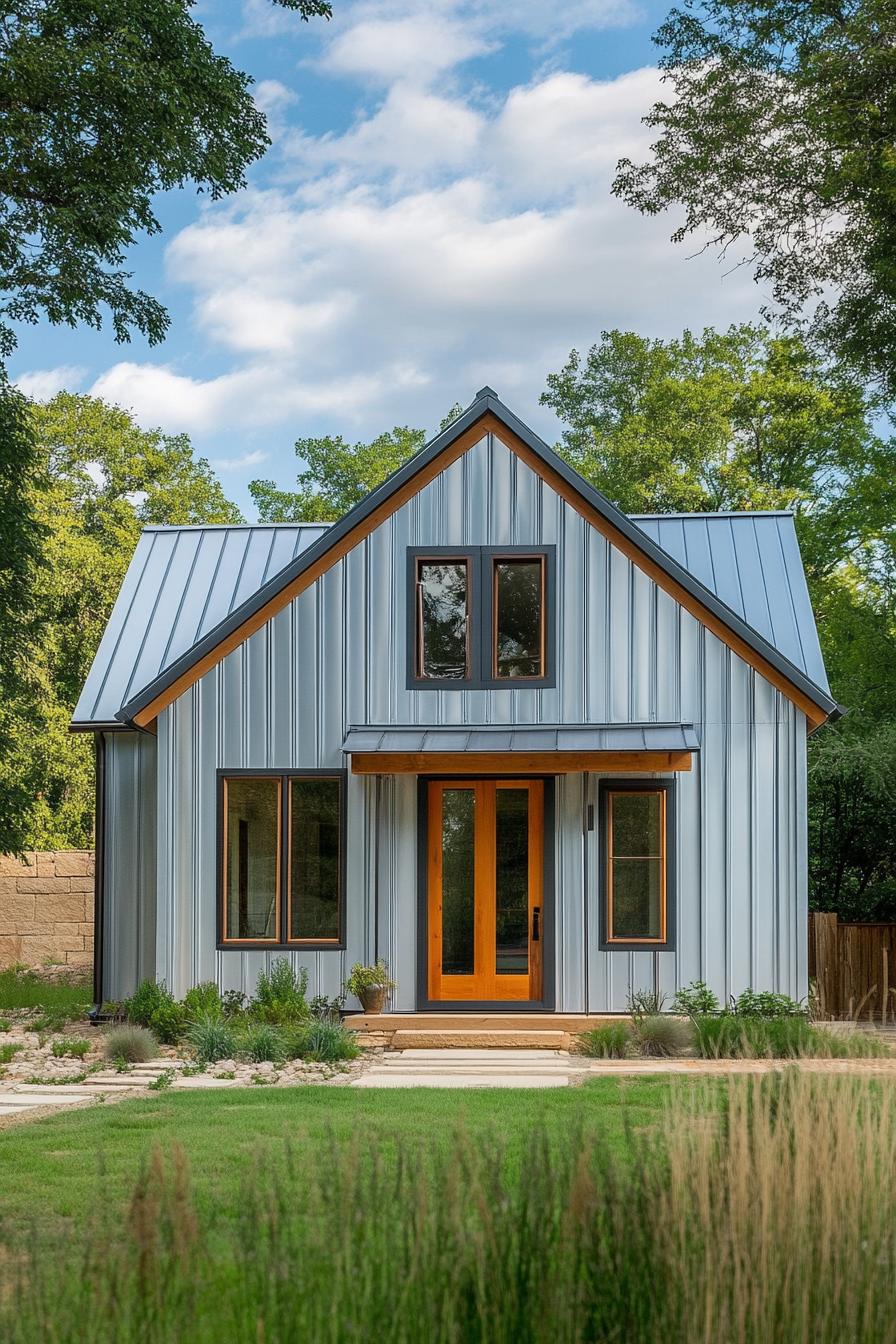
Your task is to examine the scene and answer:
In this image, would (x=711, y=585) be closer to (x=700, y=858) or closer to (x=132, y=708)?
(x=700, y=858)

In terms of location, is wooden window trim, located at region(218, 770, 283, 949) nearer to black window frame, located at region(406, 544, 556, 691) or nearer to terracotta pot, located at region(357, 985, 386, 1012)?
terracotta pot, located at region(357, 985, 386, 1012)

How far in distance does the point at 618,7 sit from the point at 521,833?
1280cm

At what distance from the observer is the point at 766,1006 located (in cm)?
1412

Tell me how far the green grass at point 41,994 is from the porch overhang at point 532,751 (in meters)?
4.80

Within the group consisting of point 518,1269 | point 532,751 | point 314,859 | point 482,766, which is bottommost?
point 518,1269

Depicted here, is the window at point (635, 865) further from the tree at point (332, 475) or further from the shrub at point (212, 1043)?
the tree at point (332, 475)

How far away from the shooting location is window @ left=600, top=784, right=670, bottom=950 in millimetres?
14602

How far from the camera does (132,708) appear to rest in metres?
14.6

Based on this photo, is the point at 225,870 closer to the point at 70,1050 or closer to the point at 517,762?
the point at 70,1050

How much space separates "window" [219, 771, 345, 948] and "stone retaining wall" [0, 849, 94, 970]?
595 centimetres

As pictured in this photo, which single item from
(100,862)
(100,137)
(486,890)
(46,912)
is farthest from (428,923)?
(100,137)

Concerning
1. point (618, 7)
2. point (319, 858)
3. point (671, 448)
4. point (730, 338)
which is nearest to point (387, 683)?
point (319, 858)

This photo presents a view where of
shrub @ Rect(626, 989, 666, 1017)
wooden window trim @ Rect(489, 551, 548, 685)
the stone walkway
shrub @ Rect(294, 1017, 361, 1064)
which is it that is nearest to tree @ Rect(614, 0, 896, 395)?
wooden window trim @ Rect(489, 551, 548, 685)

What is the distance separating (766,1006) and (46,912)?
35.1ft
